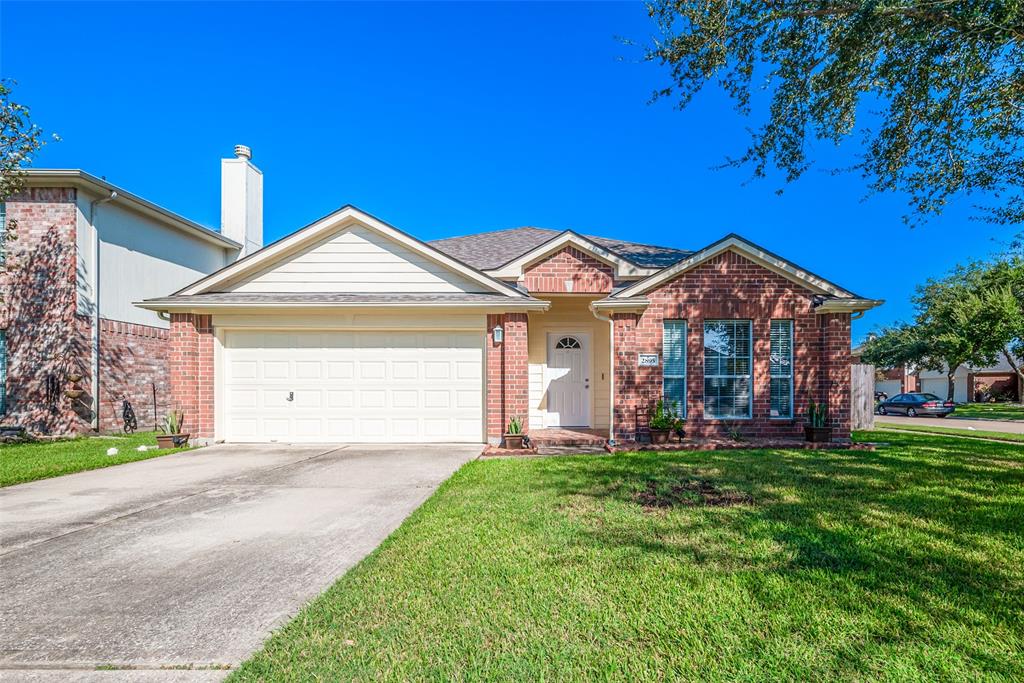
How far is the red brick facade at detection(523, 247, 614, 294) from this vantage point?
11281mm

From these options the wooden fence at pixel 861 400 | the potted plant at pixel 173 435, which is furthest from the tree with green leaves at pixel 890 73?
the potted plant at pixel 173 435

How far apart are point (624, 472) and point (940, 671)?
468 cm

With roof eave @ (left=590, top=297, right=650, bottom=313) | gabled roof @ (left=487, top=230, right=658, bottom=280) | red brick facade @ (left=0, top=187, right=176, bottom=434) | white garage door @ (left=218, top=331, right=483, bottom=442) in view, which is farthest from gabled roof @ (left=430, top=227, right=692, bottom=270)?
red brick facade @ (left=0, top=187, right=176, bottom=434)

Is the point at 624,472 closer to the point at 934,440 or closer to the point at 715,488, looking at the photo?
the point at 715,488

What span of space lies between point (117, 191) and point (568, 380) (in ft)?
38.6

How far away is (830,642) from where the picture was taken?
2.71 meters

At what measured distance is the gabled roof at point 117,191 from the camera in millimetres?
11195

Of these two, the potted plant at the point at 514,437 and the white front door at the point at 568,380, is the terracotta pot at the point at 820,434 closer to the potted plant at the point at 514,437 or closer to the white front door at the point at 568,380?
the white front door at the point at 568,380

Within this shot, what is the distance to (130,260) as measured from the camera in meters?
13.1

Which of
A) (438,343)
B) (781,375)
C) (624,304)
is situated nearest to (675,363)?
(624,304)

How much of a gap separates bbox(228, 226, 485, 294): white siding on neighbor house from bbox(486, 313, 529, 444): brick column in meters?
1.94

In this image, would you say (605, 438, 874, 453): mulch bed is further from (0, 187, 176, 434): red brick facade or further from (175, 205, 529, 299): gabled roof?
(0, 187, 176, 434): red brick facade

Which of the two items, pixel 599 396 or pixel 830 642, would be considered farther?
pixel 599 396

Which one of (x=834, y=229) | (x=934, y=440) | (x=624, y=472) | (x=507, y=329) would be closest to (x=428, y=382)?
(x=507, y=329)
